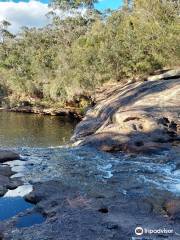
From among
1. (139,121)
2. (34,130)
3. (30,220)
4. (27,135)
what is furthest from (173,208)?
(34,130)

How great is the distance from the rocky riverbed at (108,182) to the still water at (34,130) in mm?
9974

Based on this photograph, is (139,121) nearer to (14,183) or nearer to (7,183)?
(14,183)

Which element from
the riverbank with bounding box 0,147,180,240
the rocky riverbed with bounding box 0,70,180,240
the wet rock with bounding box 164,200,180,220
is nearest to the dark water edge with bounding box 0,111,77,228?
the rocky riverbed with bounding box 0,70,180,240

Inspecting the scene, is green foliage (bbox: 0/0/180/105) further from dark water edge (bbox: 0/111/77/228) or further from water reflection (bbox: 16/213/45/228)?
water reflection (bbox: 16/213/45/228)

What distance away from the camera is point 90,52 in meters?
56.6

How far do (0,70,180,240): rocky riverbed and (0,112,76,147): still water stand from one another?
997 cm

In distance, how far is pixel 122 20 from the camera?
195 feet

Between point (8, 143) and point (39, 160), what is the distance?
715 inches

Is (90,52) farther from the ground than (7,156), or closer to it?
farther from the ground

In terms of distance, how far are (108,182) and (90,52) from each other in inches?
1595

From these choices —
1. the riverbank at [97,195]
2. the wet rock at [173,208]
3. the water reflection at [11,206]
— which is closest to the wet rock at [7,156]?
the riverbank at [97,195]

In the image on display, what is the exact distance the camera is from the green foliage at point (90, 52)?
48.0 metres

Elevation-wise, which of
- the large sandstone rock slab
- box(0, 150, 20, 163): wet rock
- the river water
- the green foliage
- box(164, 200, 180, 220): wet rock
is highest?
the green foliage

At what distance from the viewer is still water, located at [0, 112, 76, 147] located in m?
41.5
